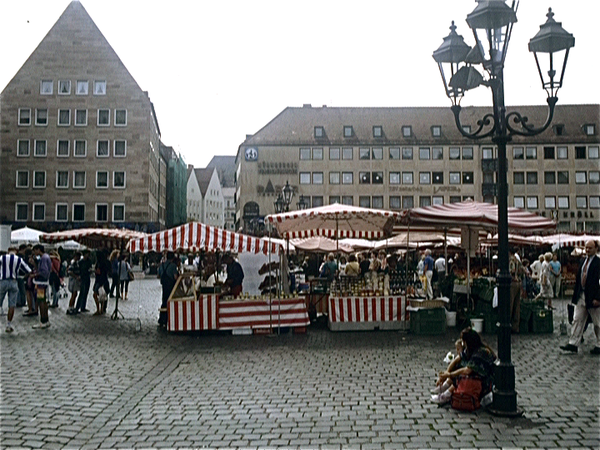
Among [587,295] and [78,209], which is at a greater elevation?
[78,209]

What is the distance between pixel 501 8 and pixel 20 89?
5520 centimetres

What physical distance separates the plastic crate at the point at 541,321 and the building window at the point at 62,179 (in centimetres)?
4784

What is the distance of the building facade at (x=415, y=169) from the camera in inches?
2677

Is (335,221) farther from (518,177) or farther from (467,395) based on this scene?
(518,177)

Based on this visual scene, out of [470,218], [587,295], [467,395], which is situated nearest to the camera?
[467,395]

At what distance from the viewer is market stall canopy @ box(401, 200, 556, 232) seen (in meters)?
13.1

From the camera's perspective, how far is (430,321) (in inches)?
539

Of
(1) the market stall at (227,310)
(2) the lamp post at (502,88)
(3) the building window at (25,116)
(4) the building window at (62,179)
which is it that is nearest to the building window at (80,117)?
(3) the building window at (25,116)

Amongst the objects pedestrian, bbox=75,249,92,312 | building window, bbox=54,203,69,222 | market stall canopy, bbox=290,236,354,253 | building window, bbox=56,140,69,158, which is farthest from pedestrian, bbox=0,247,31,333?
building window, bbox=56,140,69,158

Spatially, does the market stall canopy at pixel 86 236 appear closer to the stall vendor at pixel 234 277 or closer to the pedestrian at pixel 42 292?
the pedestrian at pixel 42 292

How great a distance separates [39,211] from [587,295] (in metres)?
51.3

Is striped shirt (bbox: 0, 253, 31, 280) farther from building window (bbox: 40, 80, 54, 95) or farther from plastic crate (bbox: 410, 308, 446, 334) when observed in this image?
building window (bbox: 40, 80, 54, 95)

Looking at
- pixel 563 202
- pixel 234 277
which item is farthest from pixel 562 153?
pixel 234 277

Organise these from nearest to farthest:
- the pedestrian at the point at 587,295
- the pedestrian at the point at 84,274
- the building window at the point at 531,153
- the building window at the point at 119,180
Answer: the pedestrian at the point at 587,295, the pedestrian at the point at 84,274, the building window at the point at 119,180, the building window at the point at 531,153
